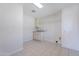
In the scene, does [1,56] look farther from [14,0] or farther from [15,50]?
[14,0]

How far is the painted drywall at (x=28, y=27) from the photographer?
186 cm

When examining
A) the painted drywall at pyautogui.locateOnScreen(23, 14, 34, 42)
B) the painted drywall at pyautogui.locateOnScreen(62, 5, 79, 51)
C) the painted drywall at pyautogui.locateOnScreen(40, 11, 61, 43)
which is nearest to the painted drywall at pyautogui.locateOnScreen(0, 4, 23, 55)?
the painted drywall at pyautogui.locateOnScreen(23, 14, 34, 42)

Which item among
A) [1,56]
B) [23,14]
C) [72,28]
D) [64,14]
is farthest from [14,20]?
[72,28]

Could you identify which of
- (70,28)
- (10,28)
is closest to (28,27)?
(10,28)

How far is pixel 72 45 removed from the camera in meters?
2.22

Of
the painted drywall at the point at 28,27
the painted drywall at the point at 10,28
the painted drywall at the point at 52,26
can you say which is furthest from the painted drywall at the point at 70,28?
→ the painted drywall at the point at 10,28

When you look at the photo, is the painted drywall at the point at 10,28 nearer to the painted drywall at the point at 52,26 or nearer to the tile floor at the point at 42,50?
the tile floor at the point at 42,50

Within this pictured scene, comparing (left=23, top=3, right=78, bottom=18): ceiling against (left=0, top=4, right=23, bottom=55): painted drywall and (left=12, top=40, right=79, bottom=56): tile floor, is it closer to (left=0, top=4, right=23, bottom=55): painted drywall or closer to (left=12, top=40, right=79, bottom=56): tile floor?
(left=0, top=4, right=23, bottom=55): painted drywall

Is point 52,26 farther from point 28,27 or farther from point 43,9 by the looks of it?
point 28,27

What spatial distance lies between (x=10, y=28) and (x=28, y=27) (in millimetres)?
402

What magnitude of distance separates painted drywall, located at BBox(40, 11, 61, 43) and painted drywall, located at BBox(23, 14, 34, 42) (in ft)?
0.79

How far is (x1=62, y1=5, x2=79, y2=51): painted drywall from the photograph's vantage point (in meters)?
2.03

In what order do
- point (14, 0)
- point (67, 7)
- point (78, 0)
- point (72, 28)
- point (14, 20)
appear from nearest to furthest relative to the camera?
point (78, 0) < point (14, 0) < point (14, 20) < point (67, 7) < point (72, 28)

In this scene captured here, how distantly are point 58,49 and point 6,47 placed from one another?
122cm
